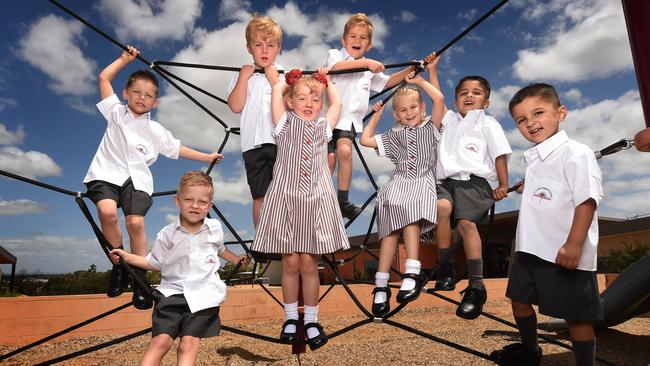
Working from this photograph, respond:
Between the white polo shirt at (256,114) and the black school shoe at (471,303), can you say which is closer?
the black school shoe at (471,303)

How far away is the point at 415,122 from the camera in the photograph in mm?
3129

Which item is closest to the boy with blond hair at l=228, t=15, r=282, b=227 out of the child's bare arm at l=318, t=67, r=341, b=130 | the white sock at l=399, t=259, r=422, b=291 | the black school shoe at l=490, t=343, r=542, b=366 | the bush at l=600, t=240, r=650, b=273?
the child's bare arm at l=318, t=67, r=341, b=130

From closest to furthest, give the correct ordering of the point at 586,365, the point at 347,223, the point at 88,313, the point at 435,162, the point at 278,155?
the point at 586,365, the point at 278,155, the point at 435,162, the point at 347,223, the point at 88,313

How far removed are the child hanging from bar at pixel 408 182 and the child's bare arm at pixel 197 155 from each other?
984 millimetres

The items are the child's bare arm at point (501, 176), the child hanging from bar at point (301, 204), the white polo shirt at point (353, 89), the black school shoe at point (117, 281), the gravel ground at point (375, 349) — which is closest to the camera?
the child hanging from bar at point (301, 204)

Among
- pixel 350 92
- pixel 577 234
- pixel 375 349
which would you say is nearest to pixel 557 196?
pixel 577 234

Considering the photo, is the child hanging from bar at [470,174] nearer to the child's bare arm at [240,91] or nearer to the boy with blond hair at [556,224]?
the boy with blond hair at [556,224]

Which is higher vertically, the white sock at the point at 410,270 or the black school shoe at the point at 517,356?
the white sock at the point at 410,270

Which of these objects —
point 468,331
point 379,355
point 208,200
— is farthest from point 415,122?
point 468,331

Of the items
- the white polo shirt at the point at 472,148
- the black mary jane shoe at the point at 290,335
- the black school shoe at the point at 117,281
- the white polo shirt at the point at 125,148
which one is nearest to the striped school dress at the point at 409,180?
the white polo shirt at the point at 472,148

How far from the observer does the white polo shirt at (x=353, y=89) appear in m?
3.37

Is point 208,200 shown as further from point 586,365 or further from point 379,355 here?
point 379,355

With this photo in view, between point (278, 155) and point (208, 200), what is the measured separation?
0.47 meters

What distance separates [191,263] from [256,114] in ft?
3.39
